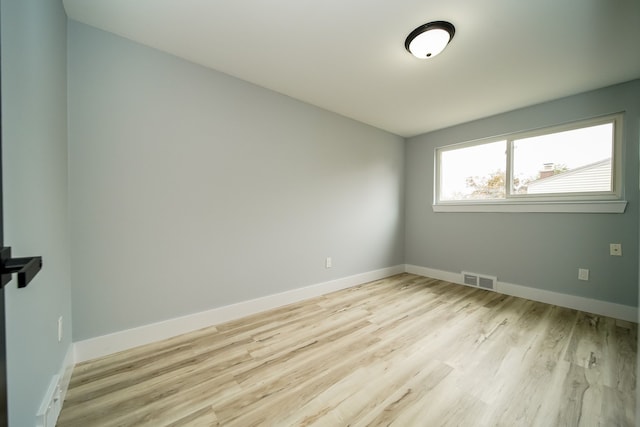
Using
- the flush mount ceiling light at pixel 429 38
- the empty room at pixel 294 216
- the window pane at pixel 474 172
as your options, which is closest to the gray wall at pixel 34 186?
the empty room at pixel 294 216

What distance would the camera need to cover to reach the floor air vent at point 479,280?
296cm

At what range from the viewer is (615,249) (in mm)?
2232

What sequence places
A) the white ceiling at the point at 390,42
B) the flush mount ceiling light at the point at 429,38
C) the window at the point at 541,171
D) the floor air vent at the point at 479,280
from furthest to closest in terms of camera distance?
the floor air vent at the point at 479,280 < the window at the point at 541,171 < the flush mount ceiling light at the point at 429,38 < the white ceiling at the point at 390,42

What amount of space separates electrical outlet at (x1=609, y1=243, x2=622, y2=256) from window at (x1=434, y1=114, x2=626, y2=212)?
0.34 m

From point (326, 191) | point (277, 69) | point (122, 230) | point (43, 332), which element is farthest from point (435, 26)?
point (43, 332)

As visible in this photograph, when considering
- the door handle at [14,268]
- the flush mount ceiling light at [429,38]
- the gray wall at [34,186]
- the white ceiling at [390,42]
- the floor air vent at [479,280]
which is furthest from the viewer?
the floor air vent at [479,280]

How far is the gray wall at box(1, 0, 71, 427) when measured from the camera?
77cm

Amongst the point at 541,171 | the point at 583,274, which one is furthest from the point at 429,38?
the point at 583,274

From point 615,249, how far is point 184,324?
13.2 feet

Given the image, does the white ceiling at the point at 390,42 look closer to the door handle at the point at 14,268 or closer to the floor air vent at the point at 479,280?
the door handle at the point at 14,268

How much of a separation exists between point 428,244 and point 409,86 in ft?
7.65

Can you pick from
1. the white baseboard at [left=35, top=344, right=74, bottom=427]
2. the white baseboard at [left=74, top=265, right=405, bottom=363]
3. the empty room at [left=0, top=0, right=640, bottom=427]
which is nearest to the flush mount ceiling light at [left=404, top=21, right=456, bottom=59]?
the empty room at [left=0, top=0, right=640, bottom=427]

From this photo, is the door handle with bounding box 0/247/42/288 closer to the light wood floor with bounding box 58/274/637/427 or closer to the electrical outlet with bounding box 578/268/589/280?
the light wood floor with bounding box 58/274/637/427

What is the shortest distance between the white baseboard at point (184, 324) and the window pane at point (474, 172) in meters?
2.25
